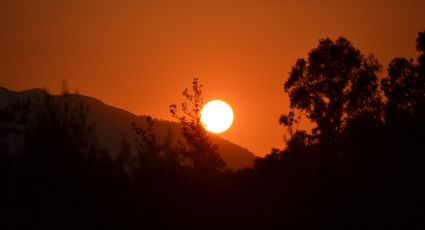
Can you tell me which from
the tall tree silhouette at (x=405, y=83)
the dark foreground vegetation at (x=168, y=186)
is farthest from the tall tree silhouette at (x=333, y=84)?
the dark foreground vegetation at (x=168, y=186)

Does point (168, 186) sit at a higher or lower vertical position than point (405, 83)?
lower

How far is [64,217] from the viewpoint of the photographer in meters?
11.2

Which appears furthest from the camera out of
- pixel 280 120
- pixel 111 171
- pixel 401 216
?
pixel 280 120

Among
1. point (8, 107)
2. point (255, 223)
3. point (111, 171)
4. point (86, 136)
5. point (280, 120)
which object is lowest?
point (255, 223)

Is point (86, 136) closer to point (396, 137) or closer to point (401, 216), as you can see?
point (401, 216)

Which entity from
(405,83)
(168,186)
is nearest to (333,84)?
(405,83)

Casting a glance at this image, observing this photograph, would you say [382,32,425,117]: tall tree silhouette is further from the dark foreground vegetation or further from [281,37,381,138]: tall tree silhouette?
the dark foreground vegetation

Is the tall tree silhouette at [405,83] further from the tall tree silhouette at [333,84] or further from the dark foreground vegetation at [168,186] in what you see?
the dark foreground vegetation at [168,186]

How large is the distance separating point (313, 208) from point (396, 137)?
18.3m

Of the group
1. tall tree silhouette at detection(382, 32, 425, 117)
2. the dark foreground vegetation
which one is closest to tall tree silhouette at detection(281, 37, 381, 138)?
tall tree silhouette at detection(382, 32, 425, 117)

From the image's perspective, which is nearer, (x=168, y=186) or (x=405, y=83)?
(x=168, y=186)

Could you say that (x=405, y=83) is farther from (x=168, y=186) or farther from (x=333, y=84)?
(x=168, y=186)

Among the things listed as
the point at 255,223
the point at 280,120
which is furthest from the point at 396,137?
the point at 255,223

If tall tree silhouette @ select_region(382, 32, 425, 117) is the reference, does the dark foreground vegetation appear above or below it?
below
